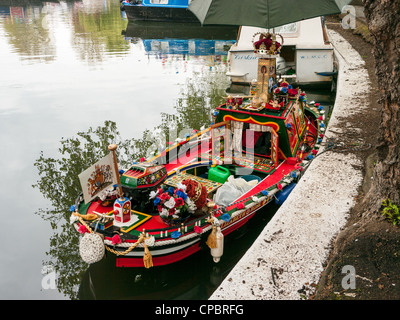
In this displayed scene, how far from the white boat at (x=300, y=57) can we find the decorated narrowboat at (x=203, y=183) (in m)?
6.14

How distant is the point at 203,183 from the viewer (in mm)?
6758

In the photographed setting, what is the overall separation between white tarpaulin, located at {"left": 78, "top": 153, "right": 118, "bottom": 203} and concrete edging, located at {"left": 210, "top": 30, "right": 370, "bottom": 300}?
2141 millimetres

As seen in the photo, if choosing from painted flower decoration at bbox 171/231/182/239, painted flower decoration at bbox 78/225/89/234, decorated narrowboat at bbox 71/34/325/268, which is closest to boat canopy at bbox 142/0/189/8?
decorated narrowboat at bbox 71/34/325/268

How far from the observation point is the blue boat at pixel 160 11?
31.5 metres

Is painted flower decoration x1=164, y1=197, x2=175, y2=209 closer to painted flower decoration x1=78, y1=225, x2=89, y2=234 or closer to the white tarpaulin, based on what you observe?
the white tarpaulin

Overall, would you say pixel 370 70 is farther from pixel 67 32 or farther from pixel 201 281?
pixel 67 32

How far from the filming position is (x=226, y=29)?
30594 mm

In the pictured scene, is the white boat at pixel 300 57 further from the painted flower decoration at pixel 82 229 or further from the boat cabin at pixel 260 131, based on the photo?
the painted flower decoration at pixel 82 229

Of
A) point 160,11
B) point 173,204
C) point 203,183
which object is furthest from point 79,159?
point 160,11

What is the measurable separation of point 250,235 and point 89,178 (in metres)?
3.08

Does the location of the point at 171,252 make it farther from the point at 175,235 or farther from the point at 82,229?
the point at 82,229

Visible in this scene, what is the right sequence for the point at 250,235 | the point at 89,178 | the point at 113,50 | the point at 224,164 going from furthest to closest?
the point at 113,50 → the point at 224,164 → the point at 250,235 → the point at 89,178

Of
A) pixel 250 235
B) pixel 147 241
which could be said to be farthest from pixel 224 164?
pixel 147 241

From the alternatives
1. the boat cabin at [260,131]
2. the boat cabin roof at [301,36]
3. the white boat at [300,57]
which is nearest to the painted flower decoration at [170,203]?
the boat cabin at [260,131]
